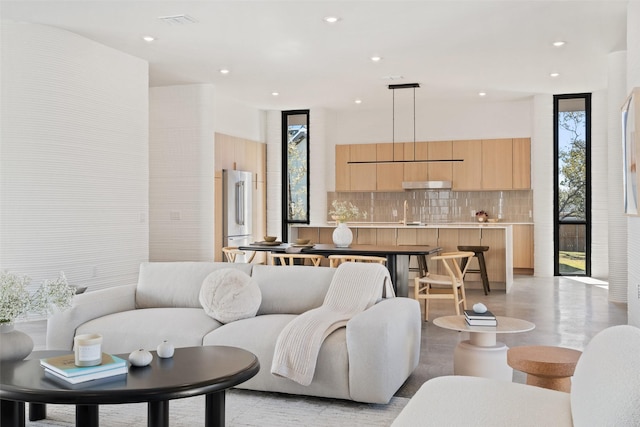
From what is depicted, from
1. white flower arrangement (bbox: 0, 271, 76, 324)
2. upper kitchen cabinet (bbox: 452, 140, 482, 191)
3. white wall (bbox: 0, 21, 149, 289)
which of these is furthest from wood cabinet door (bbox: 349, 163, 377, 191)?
white flower arrangement (bbox: 0, 271, 76, 324)

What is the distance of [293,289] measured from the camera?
4.36 meters

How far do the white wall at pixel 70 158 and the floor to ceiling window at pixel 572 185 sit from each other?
280 inches

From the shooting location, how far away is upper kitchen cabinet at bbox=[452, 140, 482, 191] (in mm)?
10969

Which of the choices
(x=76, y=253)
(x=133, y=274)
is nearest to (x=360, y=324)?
(x=76, y=253)

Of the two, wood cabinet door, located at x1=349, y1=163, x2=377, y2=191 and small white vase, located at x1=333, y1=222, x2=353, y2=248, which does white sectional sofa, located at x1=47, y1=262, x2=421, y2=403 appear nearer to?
small white vase, located at x1=333, y1=222, x2=353, y2=248

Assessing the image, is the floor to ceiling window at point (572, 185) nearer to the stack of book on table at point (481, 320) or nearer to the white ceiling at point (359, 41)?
the white ceiling at point (359, 41)

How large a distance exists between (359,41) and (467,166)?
4724 millimetres

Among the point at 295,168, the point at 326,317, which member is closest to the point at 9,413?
the point at 326,317

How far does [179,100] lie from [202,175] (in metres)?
1.28

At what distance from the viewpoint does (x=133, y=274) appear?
7.62 meters

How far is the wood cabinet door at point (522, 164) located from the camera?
1073cm

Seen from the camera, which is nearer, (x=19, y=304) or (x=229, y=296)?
(x=19, y=304)

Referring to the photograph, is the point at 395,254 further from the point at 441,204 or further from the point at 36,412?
the point at 441,204

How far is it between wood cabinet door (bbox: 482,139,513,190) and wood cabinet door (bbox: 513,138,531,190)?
0.07 m
